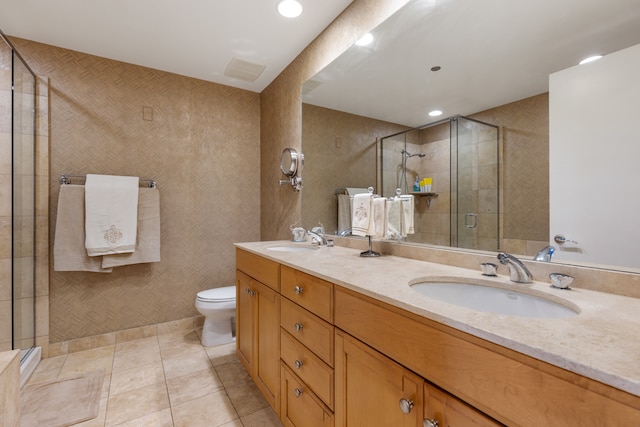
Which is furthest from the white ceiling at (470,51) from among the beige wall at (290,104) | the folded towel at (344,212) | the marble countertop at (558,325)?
the marble countertop at (558,325)

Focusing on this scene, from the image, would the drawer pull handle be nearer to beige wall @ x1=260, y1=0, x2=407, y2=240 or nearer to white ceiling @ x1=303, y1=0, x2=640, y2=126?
white ceiling @ x1=303, y1=0, x2=640, y2=126

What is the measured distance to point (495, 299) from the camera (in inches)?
37.6

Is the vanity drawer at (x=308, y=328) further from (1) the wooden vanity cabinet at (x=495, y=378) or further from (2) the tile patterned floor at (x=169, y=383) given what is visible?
(2) the tile patterned floor at (x=169, y=383)

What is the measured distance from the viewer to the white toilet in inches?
86.4

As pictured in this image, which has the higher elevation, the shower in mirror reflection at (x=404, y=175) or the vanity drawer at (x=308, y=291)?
the shower in mirror reflection at (x=404, y=175)

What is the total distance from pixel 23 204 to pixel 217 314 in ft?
4.94

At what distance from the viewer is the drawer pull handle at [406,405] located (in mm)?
705

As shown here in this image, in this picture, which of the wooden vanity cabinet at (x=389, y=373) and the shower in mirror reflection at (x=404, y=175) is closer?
the wooden vanity cabinet at (x=389, y=373)

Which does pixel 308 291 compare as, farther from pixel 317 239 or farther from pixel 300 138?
pixel 300 138

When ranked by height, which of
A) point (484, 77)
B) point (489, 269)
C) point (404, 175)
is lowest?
point (489, 269)

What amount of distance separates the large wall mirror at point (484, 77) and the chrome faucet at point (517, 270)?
0.10 metres

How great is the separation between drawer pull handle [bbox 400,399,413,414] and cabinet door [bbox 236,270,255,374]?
1.12m

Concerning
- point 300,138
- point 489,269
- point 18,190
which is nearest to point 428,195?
point 489,269

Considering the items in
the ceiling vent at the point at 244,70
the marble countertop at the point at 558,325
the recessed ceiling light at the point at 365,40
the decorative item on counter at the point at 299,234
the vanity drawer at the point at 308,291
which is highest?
the ceiling vent at the point at 244,70
